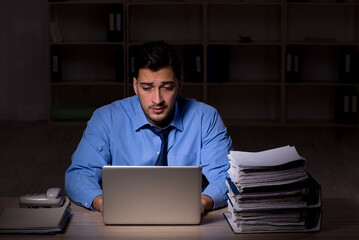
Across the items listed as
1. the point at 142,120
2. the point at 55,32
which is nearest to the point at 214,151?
the point at 142,120

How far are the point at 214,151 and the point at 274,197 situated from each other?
0.62 meters

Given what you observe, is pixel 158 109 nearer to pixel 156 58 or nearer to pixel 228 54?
pixel 156 58

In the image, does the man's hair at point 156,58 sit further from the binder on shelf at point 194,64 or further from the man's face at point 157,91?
the binder on shelf at point 194,64

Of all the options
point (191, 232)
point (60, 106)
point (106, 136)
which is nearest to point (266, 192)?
point (191, 232)

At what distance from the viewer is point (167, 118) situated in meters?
2.56

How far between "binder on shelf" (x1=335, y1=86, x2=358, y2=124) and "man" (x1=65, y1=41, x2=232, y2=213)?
Answer: 445 cm

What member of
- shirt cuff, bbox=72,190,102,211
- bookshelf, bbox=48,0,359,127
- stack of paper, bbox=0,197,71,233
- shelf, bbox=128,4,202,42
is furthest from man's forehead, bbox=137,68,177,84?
shelf, bbox=128,4,202,42

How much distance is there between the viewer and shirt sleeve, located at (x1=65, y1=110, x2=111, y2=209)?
222cm

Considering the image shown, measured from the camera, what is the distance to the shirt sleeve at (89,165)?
222 centimetres

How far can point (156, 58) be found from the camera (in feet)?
7.80

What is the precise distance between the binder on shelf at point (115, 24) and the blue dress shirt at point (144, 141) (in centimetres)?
415

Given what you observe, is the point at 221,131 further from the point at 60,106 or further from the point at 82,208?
the point at 60,106

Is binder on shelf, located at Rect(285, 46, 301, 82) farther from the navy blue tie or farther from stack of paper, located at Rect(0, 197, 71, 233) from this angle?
stack of paper, located at Rect(0, 197, 71, 233)

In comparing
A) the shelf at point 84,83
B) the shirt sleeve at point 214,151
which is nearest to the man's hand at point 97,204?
the shirt sleeve at point 214,151
